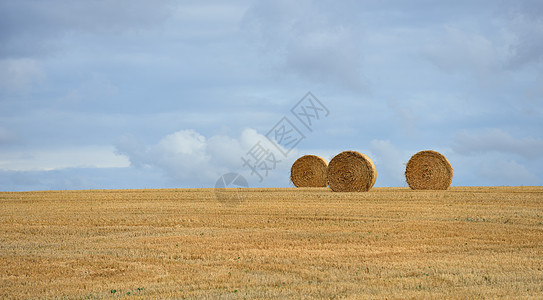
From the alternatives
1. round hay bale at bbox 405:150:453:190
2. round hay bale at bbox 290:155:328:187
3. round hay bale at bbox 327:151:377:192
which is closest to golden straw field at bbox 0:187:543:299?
round hay bale at bbox 327:151:377:192

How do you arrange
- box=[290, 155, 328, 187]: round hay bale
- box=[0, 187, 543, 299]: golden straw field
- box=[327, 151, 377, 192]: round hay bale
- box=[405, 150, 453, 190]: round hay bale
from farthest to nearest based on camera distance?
1. box=[290, 155, 328, 187]: round hay bale
2. box=[405, 150, 453, 190]: round hay bale
3. box=[327, 151, 377, 192]: round hay bale
4. box=[0, 187, 543, 299]: golden straw field

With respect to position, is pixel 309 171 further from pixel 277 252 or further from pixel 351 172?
pixel 277 252

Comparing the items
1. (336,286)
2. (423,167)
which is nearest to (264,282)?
(336,286)

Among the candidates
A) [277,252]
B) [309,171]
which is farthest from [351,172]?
[277,252]

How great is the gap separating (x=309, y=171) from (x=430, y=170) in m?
8.24

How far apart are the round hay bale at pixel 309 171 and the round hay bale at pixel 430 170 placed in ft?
20.9

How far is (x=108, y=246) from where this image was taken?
14.1 metres

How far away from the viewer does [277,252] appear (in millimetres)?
12648

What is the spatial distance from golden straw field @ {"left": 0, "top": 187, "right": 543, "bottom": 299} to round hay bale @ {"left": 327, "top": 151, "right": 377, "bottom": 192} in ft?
27.9

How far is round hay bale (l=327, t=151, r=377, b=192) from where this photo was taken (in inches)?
1247

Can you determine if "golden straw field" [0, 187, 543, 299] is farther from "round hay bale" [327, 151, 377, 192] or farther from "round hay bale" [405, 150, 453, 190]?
"round hay bale" [405, 150, 453, 190]

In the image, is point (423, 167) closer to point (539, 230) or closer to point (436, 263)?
point (539, 230)

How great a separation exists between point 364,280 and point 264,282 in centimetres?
179

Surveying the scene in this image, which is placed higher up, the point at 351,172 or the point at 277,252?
the point at 351,172
